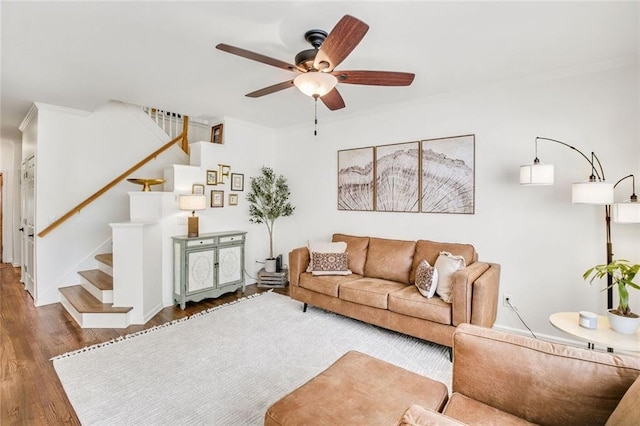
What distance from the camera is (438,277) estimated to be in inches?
110

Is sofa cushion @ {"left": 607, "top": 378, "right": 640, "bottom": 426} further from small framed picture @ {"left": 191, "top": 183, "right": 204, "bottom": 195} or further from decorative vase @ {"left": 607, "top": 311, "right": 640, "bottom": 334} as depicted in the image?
small framed picture @ {"left": 191, "top": 183, "right": 204, "bottom": 195}

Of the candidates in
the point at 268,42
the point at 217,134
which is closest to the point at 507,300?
the point at 268,42

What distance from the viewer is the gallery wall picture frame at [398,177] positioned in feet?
12.2

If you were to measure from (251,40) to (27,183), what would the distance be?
481cm

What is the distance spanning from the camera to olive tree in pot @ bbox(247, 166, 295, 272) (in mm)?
4957

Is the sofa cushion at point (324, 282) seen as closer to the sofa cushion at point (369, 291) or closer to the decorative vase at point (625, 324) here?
the sofa cushion at point (369, 291)

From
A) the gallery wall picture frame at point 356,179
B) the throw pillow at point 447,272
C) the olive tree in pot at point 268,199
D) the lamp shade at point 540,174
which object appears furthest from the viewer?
the olive tree in pot at point 268,199

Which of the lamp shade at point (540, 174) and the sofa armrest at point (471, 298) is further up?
the lamp shade at point (540, 174)

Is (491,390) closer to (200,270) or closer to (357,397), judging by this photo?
(357,397)

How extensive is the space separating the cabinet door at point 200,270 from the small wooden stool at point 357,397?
2.82 m

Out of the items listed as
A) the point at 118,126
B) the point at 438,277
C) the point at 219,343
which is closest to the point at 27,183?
the point at 118,126

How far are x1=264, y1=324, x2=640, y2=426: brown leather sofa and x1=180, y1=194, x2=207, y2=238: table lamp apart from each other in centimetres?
305

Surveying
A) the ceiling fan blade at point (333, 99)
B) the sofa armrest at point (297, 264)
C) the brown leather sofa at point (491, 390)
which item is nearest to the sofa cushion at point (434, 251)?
the sofa armrest at point (297, 264)

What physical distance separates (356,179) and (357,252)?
110 centimetres
